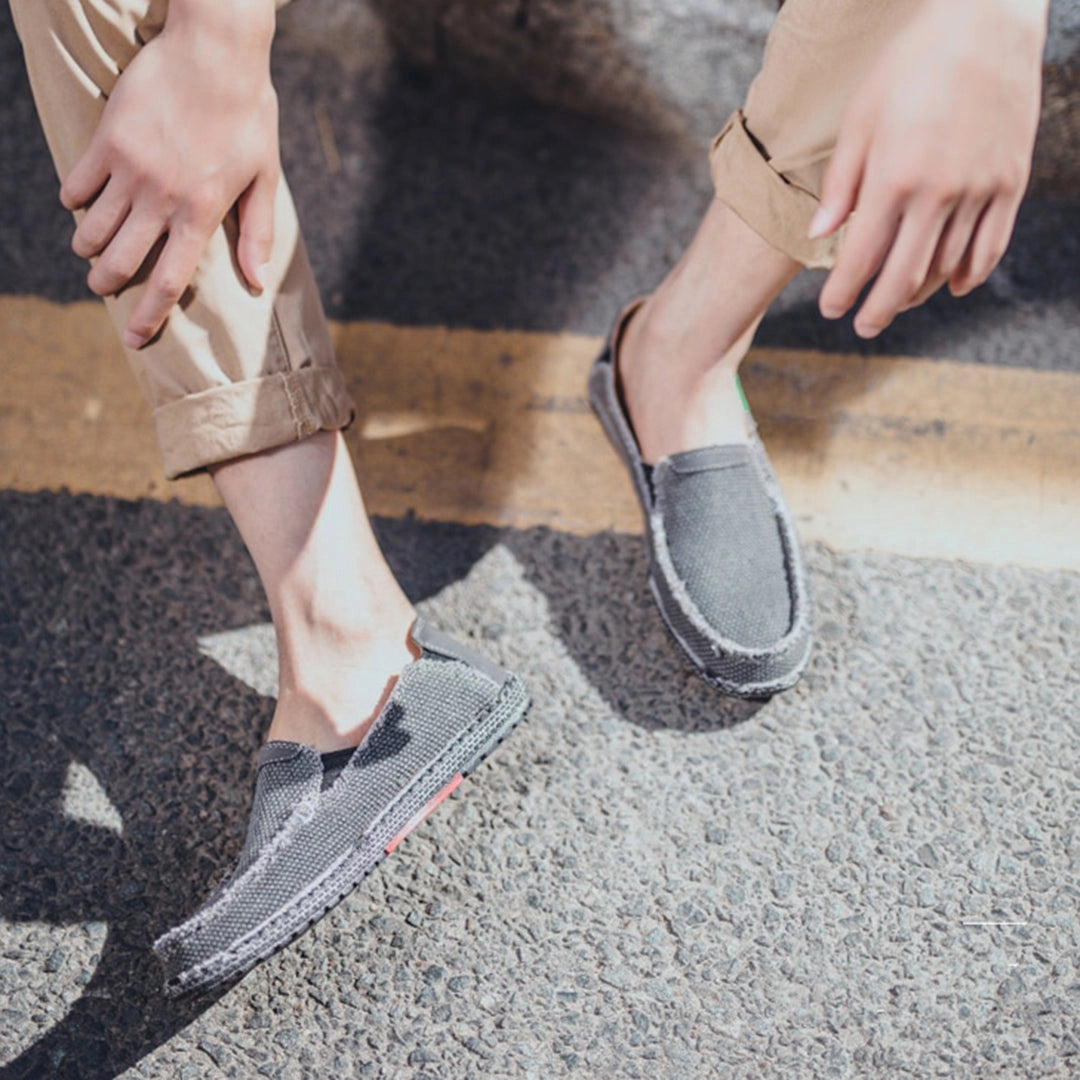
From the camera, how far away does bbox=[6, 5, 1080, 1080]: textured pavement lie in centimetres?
123

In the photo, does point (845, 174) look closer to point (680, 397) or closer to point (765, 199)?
point (765, 199)

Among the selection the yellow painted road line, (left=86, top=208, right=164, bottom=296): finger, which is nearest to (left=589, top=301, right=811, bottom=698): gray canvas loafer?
the yellow painted road line

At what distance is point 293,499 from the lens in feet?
4.08

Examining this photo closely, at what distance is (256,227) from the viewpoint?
118 centimetres

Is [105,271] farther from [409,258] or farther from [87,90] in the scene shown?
[409,258]

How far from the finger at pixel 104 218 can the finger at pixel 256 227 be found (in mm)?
126

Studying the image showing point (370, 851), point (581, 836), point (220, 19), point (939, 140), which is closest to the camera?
point (939, 140)

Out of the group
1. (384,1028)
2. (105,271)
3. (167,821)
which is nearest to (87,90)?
(105,271)

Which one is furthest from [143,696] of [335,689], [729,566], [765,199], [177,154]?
[765,199]

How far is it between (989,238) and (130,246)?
908mm

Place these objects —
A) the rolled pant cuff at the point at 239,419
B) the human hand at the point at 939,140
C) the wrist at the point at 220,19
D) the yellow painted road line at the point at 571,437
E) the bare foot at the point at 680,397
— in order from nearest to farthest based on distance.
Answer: the human hand at the point at 939,140 → the wrist at the point at 220,19 → the rolled pant cuff at the point at 239,419 → the bare foot at the point at 680,397 → the yellow painted road line at the point at 571,437

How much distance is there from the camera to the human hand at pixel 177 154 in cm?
110

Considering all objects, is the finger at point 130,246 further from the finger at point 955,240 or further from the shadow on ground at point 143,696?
the finger at point 955,240

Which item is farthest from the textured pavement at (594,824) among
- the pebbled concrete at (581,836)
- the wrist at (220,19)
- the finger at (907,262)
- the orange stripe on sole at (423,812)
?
the wrist at (220,19)
